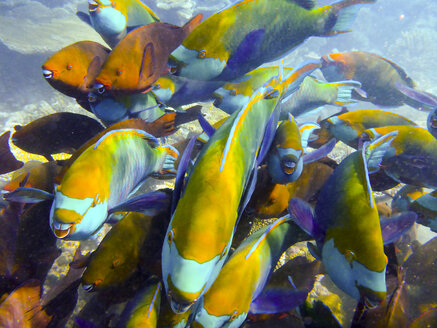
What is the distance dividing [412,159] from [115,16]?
2783 mm

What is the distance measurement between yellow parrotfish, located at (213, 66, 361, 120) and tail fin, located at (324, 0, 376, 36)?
0.57m

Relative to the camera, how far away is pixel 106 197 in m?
1.34

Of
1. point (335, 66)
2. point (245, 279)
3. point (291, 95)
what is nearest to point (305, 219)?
point (245, 279)

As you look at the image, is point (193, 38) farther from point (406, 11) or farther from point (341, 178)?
point (406, 11)

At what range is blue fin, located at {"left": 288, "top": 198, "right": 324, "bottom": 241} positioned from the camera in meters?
1.34

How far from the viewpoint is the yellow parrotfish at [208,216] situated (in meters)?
0.82

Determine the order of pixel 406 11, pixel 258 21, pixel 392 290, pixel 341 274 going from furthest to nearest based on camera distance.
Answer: pixel 406 11, pixel 258 21, pixel 392 290, pixel 341 274

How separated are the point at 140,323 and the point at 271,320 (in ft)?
2.76

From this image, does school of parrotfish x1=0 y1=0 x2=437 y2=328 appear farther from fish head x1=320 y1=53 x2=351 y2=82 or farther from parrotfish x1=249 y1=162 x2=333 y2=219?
fish head x1=320 y1=53 x2=351 y2=82

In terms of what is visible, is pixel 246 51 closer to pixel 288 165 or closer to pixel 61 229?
→ pixel 288 165

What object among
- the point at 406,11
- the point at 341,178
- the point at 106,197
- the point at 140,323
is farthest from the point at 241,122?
the point at 406,11

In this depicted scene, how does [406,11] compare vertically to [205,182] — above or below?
below

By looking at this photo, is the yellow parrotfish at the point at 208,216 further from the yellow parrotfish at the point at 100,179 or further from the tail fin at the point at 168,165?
the tail fin at the point at 168,165

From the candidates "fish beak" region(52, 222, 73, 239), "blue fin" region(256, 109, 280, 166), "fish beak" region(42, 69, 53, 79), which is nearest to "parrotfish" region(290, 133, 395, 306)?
"blue fin" region(256, 109, 280, 166)
